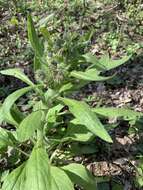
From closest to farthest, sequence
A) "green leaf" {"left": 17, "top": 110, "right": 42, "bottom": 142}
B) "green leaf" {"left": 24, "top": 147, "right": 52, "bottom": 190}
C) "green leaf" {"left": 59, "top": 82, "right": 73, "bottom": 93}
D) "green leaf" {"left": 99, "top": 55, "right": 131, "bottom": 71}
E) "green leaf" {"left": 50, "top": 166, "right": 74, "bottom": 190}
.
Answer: "green leaf" {"left": 17, "top": 110, "right": 42, "bottom": 142} < "green leaf" {"left": 24, "top": 147, "right": 52, "bottom": 190} < "green leaf" {"left": 50, "top": 166, "right": 74, "bottom": 190} < "green leaf" {"left": 59, "top": 82, "right": 73, "bottom": 93} < "green leaf" {"left": 99, "top": 55, "right": 131, "bottom": 71}

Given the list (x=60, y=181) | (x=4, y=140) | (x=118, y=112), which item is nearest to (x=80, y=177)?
(x=60, y=181)

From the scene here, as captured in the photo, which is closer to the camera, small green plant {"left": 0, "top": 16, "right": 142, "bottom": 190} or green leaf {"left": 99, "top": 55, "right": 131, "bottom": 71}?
small green plant {"left": 0, "top": 16, "right": 142, "bottom": 190}

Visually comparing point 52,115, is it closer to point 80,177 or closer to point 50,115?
point 50,115

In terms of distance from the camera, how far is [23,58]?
6.26 metres

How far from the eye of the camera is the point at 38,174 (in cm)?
356

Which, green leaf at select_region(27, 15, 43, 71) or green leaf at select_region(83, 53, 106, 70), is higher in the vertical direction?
green leaf at select_region(27, 15, 43, 71)

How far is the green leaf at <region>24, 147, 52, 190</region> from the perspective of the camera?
139 inches

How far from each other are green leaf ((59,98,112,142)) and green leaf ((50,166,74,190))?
0.54 metres

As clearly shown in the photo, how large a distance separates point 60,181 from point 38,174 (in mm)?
265

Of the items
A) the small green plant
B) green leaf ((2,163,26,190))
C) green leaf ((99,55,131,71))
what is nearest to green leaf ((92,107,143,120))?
the small green plant

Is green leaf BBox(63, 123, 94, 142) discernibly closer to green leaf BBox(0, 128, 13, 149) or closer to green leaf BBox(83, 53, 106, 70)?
green leaf BBox(0, 128, 13, 149)

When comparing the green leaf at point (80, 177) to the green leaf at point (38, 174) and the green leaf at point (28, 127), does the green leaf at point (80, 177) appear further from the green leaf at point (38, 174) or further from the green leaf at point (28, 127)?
the green leaf at point (28, 127)

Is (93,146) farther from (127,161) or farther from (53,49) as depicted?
(53,49)

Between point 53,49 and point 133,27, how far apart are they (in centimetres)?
330
